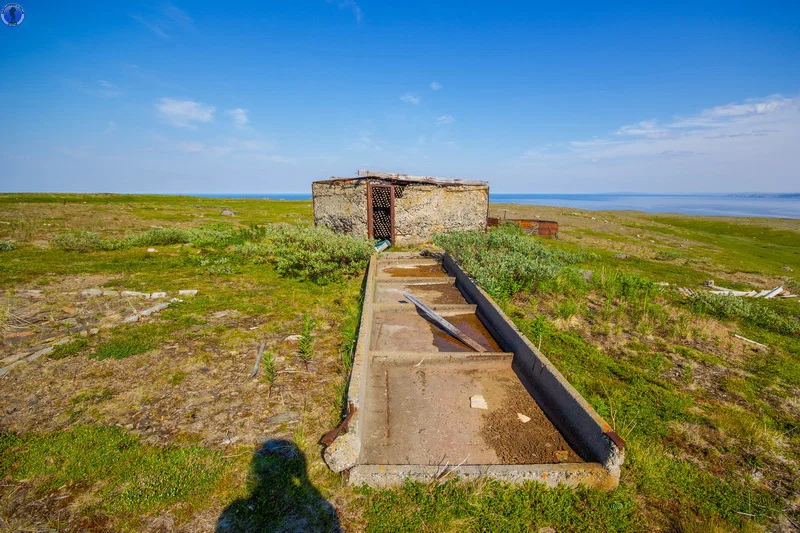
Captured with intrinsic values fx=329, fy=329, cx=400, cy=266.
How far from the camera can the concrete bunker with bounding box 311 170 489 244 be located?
12.4 m

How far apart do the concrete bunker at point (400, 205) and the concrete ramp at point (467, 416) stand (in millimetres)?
6835

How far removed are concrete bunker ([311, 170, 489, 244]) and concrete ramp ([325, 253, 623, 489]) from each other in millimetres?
6835

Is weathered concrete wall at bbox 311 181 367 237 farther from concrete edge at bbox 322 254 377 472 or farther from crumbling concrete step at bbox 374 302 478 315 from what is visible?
concrete edge at bbox 322 254 377 472

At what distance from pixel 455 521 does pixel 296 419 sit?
1.97 metres

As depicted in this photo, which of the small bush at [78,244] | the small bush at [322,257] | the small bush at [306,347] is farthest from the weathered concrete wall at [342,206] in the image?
the small bush at [78,244]

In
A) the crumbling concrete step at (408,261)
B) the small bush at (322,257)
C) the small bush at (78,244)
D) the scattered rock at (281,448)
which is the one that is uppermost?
the small bush at (78,244)

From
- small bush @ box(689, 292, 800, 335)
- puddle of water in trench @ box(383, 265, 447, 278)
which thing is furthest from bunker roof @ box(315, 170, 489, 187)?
small bush @ box(689, 292, 800, 335)

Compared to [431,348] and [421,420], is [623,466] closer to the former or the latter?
[421,420]

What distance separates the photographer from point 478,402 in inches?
167

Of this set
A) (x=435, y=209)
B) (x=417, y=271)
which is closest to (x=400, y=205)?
(x=435, y=209)

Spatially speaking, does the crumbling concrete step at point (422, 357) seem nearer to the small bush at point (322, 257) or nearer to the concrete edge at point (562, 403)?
the concrete edge at point (562, 403)

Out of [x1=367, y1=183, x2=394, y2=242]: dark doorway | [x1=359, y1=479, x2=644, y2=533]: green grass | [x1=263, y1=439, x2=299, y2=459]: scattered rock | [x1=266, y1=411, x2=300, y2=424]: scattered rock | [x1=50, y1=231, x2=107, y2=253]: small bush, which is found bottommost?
[x1=359, y1=479, x2=644, y2=533]: green grass

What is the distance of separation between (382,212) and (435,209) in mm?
2162

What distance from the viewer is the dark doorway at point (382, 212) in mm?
12602
